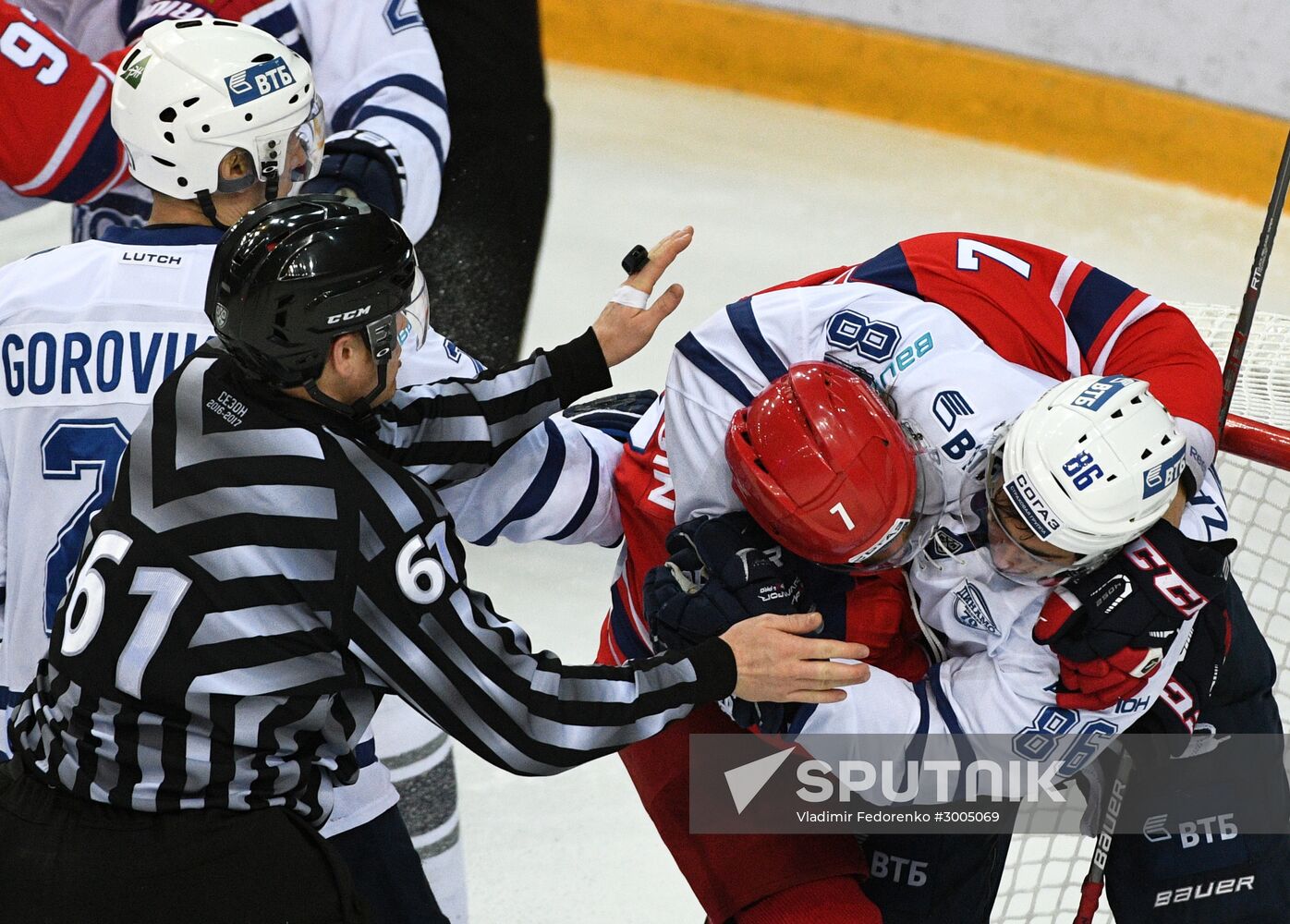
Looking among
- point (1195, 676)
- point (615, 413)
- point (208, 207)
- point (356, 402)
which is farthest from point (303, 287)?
point (1195, 676)

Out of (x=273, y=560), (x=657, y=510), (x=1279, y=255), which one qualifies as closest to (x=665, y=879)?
(x=657, y=510)

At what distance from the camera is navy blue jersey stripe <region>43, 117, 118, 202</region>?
220 cm

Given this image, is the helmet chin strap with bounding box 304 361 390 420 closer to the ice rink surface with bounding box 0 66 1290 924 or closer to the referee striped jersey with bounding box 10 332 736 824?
the referee striped jersey with bounding box 10 332 736 824

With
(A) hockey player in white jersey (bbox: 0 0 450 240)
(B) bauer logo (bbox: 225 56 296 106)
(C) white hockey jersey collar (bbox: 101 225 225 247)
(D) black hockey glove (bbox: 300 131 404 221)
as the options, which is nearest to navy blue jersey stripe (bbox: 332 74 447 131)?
(A) hockey player in white jersey (bbox: 0 0 450 240)

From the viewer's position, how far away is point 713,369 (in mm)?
1848

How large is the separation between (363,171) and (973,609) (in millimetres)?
1249

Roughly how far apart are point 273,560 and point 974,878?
107 centimetres

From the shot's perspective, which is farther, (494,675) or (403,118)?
(403,118)

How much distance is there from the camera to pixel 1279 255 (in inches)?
173

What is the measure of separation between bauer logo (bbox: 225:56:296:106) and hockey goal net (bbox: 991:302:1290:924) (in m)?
1.31

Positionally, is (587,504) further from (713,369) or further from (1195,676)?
(1195,676)

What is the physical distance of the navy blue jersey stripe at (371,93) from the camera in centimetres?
261

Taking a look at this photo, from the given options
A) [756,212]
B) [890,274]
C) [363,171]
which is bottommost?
[756,212]

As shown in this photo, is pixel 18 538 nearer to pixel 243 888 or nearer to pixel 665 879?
pixel 243 888
